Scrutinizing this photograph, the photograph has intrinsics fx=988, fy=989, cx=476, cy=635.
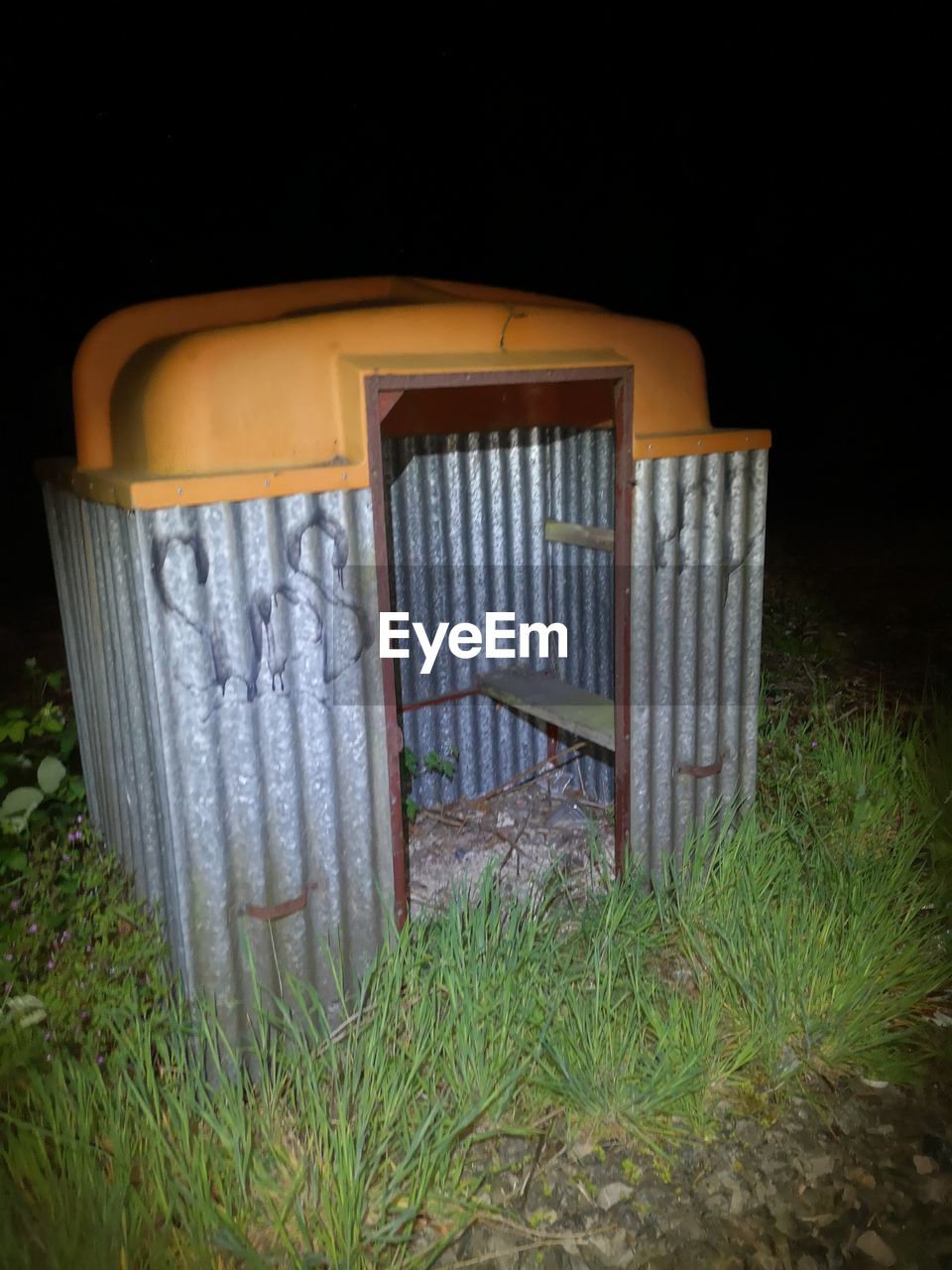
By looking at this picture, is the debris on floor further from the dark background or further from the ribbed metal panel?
the dark background

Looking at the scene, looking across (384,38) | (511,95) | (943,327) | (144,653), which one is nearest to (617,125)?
(511,95)

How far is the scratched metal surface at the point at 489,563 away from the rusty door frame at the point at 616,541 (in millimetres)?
1328

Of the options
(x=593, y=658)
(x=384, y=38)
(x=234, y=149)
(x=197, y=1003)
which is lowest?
(x=197, y=1003)

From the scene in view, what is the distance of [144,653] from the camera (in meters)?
3.13

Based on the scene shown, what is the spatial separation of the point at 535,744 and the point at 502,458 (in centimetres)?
179

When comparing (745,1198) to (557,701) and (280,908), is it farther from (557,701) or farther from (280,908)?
(557,701)

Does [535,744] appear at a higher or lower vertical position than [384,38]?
lower

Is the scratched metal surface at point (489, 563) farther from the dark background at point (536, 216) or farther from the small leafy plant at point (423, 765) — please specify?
the dark background at point (536, 216)

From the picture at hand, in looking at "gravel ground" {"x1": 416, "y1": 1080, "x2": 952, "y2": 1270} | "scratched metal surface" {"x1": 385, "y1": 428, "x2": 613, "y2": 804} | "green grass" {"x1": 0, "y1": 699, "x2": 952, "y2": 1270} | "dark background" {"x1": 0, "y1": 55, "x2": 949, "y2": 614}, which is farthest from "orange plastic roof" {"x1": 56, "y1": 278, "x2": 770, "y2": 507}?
"dark background" {"x1": 0, "y1": 55, "x2": 949, "y2": 614}

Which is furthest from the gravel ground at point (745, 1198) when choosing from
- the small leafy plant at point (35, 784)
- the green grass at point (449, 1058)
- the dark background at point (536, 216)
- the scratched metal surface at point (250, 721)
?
the dark background at point (536, 216)

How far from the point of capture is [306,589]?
10.8ft

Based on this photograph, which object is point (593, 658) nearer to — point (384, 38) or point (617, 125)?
point (384, 38)

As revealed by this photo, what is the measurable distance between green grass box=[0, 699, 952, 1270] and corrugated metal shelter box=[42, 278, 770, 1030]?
297 millimetres

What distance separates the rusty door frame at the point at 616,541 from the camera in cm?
338
